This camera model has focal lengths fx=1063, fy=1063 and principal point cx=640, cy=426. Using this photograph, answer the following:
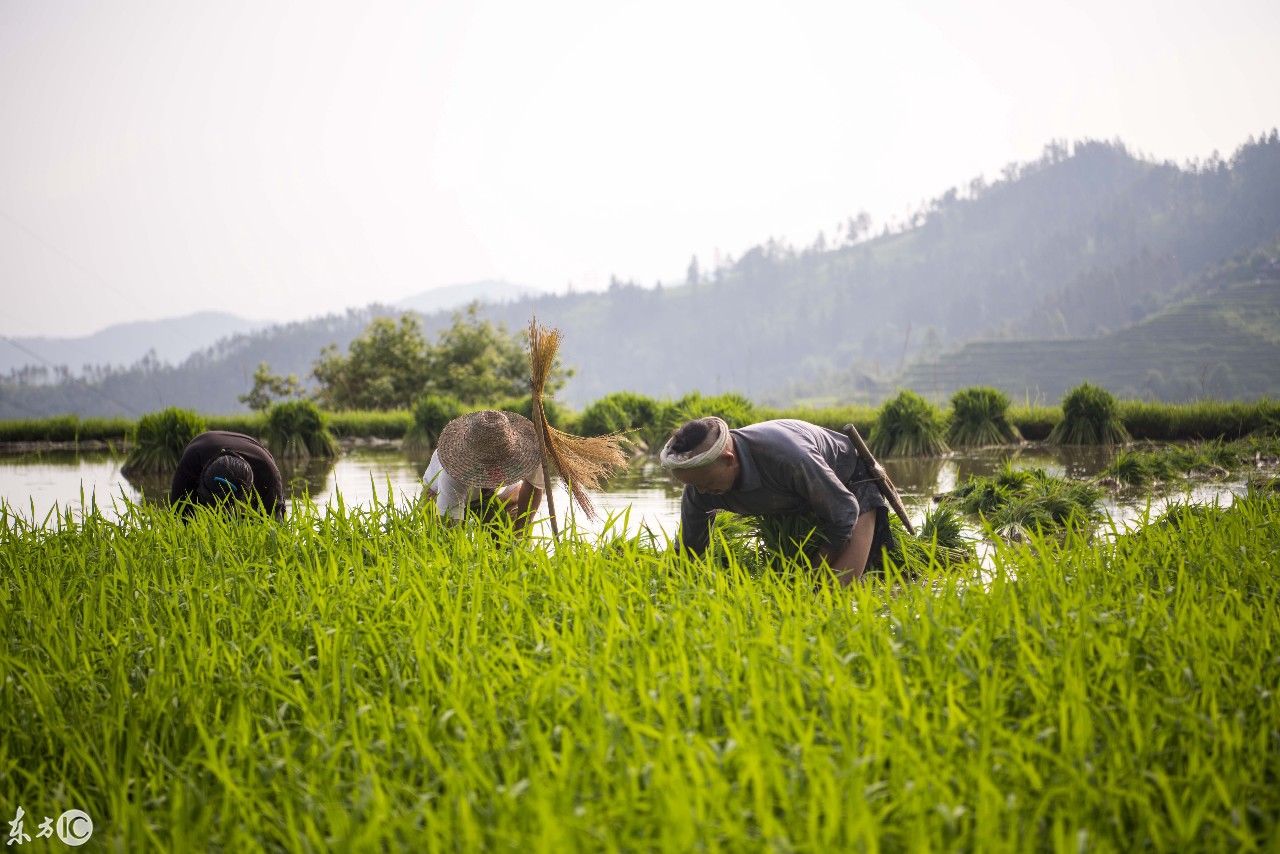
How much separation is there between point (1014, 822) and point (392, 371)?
90.9 ft

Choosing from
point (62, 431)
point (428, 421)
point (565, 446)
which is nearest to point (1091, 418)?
point (428, 421)

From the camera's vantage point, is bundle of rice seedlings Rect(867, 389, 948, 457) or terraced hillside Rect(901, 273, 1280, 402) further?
terraced hillside Rect(901, 273, 1280, 402)

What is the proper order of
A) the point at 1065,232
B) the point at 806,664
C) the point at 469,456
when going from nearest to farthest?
the point at 806,664
the point at 469,456
the point at 1065,232

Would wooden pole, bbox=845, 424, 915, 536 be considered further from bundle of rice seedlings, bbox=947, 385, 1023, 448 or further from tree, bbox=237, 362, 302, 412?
tree, bbox=237, 362, 302, 412

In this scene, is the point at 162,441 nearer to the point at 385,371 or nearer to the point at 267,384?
the point at 385,371

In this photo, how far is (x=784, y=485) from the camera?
4.56m

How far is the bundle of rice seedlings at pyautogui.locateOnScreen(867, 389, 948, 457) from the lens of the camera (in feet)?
37.8

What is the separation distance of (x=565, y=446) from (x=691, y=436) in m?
1.16

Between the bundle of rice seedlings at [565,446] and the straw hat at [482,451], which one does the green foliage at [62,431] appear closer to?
the straw hat at [482,451]

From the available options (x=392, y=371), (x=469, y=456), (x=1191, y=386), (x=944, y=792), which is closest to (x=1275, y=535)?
(x=944, y=792)

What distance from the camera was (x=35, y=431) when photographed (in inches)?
659

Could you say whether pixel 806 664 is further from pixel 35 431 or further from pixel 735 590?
pixel 35 431

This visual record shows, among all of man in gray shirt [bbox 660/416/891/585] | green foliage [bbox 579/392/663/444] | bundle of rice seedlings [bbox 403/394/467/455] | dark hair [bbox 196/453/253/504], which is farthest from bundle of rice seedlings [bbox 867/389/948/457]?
dark hair [bbox 196/453/253/504]

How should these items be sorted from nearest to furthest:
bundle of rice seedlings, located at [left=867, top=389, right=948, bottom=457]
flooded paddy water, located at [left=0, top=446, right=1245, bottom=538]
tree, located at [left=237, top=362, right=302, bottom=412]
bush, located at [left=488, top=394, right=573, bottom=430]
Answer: flooded paddy water, located at [left=0, top=446, right=1245, bottom=538] → bundle of rice seedlings, located at [left=867, top=389, right=948, bottom=457] → bush, located at [left=488, top=394, right=573, bottom=430] → tree, located at [left=237, top=362, right=302, bottom=412]
